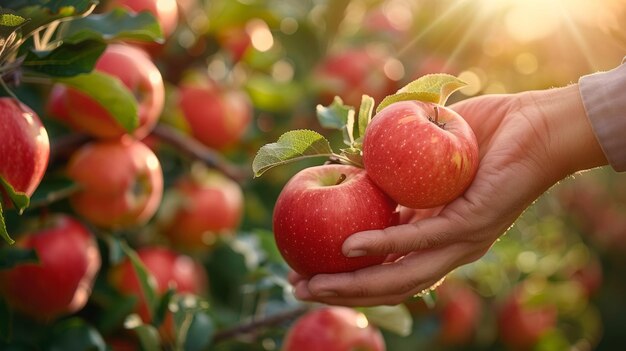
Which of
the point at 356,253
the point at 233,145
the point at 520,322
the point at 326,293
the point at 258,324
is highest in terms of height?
the point at 356,253

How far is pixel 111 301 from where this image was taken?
1.52 meters

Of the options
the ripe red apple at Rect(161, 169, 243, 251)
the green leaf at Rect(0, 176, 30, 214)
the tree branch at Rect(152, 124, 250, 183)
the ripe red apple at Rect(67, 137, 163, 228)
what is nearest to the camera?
the green leaf at Rect(0, 176, 30, 214)

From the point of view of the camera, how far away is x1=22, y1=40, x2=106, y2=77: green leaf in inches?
43.6

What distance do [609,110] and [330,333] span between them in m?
0.67

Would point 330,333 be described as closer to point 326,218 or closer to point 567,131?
point 326,218

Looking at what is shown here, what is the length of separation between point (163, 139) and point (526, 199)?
2.60 ft

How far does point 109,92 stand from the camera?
1.24 metres

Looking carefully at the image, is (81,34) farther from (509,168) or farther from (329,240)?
(509,168)

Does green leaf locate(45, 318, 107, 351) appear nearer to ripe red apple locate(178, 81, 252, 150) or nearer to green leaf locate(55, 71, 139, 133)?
green leaf locate(55, 71, 139, 133)

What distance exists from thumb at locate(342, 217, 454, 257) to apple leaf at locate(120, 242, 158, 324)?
442 millimetres

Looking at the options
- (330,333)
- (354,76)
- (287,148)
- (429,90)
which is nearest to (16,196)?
(287,148)

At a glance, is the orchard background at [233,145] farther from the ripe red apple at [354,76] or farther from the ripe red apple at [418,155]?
the ripe red apple at [418,155]

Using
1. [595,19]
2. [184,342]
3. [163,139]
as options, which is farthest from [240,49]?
[595,19]

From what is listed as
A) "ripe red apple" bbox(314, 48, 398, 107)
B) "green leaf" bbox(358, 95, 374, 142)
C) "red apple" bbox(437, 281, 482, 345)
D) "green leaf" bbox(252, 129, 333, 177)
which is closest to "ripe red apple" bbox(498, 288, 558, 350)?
"red apple" bbox(437, 281, 482, 345)
